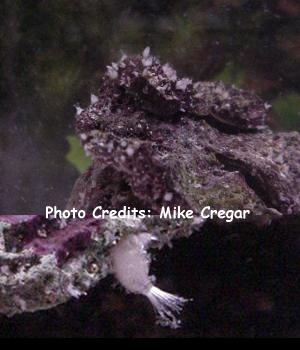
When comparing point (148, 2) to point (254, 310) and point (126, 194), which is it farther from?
point (254, 310)

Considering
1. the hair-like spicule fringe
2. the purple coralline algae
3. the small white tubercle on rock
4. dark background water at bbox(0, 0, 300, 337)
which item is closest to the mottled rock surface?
the purple coralline algae

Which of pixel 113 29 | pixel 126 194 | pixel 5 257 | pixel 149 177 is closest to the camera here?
pixel 5 257

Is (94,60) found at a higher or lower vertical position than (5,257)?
higher

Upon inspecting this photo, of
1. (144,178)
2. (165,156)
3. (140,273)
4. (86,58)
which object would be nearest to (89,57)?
(86,58)

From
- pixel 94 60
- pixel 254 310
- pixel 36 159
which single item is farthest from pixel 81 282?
pixel 94 60

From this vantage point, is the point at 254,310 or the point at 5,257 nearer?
the point at 5,257

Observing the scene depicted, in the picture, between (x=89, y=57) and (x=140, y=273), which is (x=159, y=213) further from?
(x=89, y=57)
